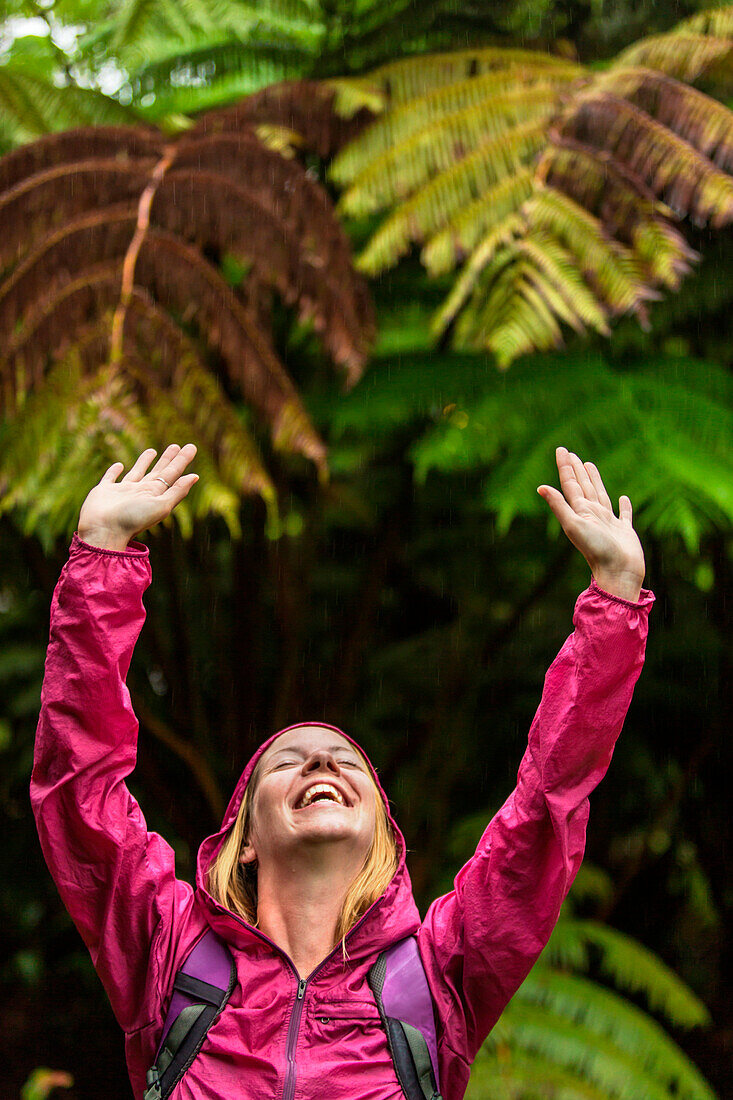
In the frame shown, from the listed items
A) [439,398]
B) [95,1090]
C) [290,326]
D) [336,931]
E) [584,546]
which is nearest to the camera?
[584,546]

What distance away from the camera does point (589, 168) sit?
7.25ft

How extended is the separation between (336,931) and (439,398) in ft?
4.43

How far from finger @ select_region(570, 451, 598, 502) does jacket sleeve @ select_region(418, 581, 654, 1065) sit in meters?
0.17

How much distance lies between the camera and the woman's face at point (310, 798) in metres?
1.47

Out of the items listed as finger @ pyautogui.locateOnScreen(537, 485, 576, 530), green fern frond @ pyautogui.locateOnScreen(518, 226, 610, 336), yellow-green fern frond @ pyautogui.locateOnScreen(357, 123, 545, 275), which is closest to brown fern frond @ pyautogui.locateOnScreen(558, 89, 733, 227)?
yellow-green fern frond @ pyautogui.locateOnScreen(357, 123, 545, 275)

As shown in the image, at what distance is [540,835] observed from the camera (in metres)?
1.38

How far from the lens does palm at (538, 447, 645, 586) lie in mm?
1373

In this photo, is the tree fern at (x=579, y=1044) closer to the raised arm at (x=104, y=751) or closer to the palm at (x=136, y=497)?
the raised arm at (x=104, y=751)

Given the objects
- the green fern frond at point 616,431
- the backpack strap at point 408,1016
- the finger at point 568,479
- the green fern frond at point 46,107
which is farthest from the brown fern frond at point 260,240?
the backpack strap at point 408,1016

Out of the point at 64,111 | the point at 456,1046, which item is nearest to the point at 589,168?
the point at 64,111

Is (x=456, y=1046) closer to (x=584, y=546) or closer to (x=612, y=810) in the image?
(x=584, y=546)

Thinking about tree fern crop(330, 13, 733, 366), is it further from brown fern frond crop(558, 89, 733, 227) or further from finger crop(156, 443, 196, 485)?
finger crop(156, 443, 196, 485)

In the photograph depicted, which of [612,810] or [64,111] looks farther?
[612,810]

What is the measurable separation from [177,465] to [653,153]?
1337 mm
